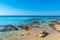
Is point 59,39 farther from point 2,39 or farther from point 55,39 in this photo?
point 2,39

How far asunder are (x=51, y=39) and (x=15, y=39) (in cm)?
202

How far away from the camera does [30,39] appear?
24.2ft

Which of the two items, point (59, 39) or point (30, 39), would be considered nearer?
point (59, 39)

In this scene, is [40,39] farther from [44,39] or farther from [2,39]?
[2,39]

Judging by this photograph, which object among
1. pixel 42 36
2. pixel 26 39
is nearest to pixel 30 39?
pixel 26 39

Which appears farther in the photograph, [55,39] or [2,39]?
[2,39]

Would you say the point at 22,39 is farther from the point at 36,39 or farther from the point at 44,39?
the point at 44,39

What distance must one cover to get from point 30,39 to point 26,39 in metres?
0.23

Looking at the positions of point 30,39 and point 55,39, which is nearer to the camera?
point 55,39

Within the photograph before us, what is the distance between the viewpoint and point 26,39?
7434 millimetres

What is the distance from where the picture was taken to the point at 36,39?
24.4 feet

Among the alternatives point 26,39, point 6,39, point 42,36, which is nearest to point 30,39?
point 26,39

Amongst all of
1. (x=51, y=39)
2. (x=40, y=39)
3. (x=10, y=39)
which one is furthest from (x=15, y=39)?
(x=51, y=39)

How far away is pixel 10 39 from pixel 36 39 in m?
1.48
